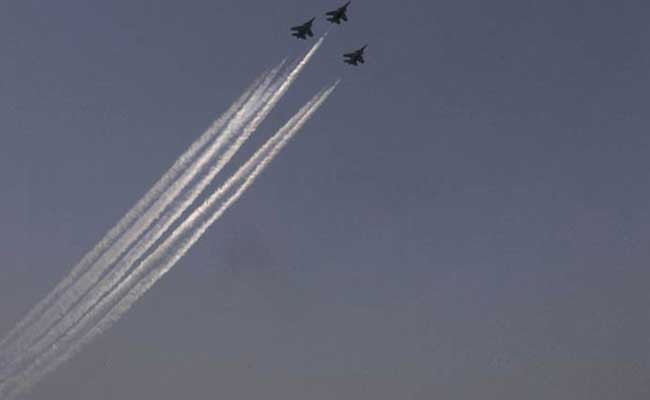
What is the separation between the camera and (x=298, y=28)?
96.1 meters

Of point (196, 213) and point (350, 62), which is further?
point (350, 62)

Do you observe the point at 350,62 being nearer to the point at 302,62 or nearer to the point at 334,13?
the point at 334,13

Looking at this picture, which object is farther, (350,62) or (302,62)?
(350,62)

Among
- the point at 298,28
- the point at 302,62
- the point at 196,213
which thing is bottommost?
the point at 196,213

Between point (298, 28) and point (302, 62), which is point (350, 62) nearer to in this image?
point (298, 28)

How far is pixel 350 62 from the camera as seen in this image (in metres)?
99.4

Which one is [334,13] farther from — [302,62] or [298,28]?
[302,62]

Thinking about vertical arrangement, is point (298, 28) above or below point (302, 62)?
above

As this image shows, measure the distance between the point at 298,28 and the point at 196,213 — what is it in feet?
98.4

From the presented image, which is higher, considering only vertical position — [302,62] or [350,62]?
[350,62]

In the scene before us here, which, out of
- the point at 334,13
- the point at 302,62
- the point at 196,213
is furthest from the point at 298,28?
the point at 196,213

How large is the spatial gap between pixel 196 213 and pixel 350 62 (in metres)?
32.0

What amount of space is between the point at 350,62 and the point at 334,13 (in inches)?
285

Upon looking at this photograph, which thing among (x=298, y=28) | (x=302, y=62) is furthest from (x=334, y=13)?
(x=302, y=62)
